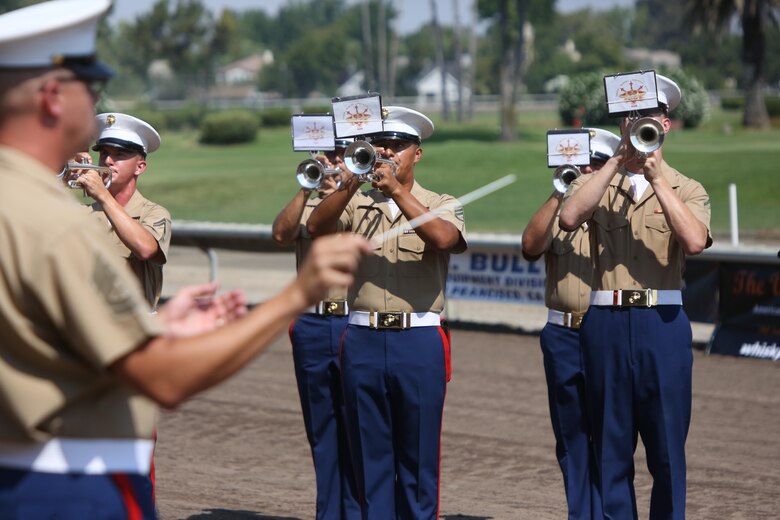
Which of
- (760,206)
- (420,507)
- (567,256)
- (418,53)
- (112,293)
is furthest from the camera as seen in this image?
(418,53)

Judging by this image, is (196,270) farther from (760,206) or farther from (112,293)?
(112,293)

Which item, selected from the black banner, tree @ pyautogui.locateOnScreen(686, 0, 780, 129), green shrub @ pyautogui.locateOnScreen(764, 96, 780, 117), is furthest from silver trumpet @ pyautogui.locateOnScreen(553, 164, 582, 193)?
green shrub @ pyautogui.locateOnScreen(764, 96, 780, 117)

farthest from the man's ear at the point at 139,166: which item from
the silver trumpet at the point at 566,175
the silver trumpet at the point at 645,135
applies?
the silver trumpet at the point at 645,135

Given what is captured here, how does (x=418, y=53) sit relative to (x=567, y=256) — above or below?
above

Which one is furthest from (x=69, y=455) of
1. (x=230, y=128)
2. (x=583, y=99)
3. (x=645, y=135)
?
(x=230, y=128)

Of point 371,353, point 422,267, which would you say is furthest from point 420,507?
point 422,267

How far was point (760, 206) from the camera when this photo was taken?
96.3ft

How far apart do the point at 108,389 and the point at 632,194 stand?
4202 mm

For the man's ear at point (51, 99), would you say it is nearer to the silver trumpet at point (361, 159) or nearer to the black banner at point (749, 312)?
the silver trumpet at point (361, 159)

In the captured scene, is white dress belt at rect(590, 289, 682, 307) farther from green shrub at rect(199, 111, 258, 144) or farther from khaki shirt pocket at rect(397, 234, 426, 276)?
green shrub at rect(199, 111, 258, 144)

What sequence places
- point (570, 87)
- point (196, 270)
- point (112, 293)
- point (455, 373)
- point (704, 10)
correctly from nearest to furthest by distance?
point (112, 293)
point (455, 373)
point (196, 270)
point (704, 10)
point (570, 87)

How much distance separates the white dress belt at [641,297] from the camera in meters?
6.46

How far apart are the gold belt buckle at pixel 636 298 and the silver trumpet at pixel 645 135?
0.75 metres

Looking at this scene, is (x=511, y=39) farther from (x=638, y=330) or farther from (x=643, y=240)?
(x=638, y=330)
